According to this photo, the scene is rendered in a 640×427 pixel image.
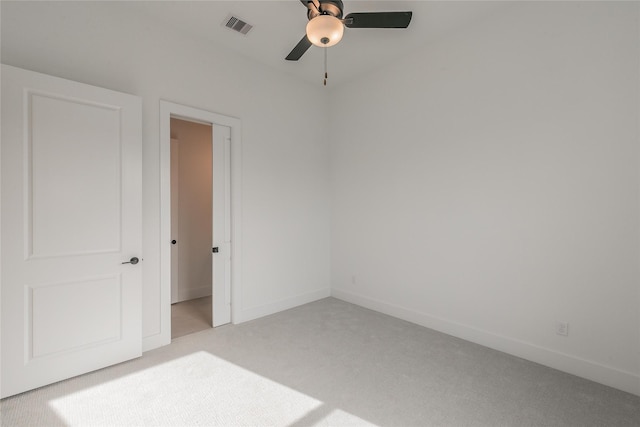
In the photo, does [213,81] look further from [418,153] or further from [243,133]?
[418,153]

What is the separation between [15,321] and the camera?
6.71 ft

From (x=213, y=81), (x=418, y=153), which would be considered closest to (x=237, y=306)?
(x=213, y=81)

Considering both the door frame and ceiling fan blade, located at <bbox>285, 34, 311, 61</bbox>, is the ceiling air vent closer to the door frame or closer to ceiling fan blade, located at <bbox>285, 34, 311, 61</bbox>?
ceiling fan blade, located at <bbox>285, 34, 311, 61</bbox>

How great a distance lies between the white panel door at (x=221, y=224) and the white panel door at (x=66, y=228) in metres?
0.84

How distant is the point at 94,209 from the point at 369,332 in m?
2.81

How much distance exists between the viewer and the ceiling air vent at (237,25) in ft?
9.21

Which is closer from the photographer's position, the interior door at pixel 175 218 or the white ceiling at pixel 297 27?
the white ceiling at pixel 297 27

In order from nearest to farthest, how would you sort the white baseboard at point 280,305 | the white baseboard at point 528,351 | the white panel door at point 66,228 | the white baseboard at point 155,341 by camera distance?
the white panel door at point 66,228 → the white baseboard at point 528,351 → the white baseboard at point 155,341 → the white baseboard at point 280,305

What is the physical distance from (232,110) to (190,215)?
184 centimetres

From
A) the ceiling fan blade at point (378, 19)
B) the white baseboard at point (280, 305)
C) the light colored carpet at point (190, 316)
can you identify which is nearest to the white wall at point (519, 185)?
the white baseboard at point (280, 305)

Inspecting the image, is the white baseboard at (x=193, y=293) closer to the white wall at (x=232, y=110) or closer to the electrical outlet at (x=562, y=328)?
the white wall at (x=232, y=110)

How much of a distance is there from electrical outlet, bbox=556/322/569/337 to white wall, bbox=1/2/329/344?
108 inches

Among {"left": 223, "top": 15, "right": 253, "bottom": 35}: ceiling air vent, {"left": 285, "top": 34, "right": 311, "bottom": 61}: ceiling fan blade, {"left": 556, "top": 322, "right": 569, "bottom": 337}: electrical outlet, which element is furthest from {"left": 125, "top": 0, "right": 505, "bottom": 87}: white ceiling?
{"left": 556, "top": 322, "right": 569, "bottom": 337}: electrical outlet

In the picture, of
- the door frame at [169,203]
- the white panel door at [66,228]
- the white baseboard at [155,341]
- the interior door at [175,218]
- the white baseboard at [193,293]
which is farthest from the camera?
the white baseboard at [193,293]
